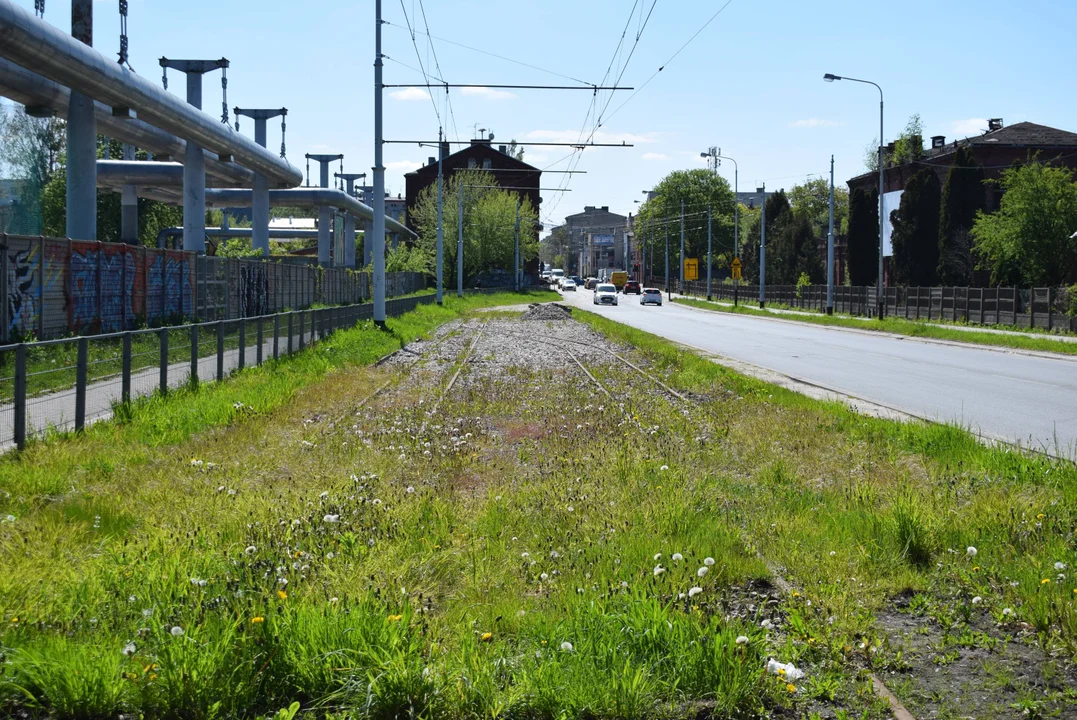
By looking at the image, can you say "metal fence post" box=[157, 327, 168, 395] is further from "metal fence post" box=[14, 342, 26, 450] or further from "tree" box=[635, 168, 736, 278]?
"tree" box=[635, 168, 736, 278]

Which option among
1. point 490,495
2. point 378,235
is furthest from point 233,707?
point 378,235

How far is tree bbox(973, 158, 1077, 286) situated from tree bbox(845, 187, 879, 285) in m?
25.0

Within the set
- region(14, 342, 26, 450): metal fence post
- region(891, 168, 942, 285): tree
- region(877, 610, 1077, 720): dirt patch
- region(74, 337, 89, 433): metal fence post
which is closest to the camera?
region(877, 610, 1077, 720): dirt patch

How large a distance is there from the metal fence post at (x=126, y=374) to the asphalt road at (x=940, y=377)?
10.3 m

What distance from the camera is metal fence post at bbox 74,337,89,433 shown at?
37.2ft

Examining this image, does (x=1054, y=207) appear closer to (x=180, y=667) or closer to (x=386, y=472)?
(x=386, y=472)

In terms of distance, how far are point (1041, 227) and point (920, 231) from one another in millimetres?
16989

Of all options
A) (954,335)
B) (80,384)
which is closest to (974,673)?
(80,384)

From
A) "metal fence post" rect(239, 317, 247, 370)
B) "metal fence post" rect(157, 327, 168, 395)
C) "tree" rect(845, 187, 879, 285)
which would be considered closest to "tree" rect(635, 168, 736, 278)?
"tree" rect(845, 187, 879, 285)

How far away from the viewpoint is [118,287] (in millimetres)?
26141

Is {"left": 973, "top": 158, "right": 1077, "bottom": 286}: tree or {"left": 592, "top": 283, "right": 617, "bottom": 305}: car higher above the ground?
{"left": 973, "top": 158, "right": 1077, "bottom": 286}: tree

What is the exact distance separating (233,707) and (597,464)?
599 centimetres

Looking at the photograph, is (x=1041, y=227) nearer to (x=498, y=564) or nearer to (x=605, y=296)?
(x=605, y=296)

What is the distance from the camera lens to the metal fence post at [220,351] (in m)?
17.2
